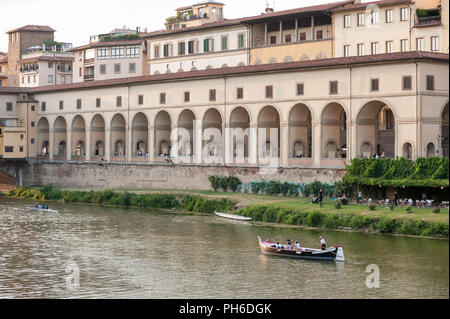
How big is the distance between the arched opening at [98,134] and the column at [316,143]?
25704 millimetres

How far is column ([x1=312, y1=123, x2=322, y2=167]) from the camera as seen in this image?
57.2 m

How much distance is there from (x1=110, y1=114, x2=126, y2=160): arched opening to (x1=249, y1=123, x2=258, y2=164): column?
1601cm

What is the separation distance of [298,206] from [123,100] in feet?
85.5

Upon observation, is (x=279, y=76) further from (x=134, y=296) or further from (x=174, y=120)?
(x=134, y=296)

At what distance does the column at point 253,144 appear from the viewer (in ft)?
202

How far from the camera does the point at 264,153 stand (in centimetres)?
6288

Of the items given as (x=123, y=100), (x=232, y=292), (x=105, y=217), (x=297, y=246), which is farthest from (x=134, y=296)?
(x=123, y=100)

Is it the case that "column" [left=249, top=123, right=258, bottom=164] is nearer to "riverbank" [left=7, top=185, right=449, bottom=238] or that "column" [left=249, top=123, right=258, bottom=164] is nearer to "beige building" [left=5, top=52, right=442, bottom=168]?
"beige building" [left=5, top=52, right=442, bottom=168]

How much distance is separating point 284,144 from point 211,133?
875 cm

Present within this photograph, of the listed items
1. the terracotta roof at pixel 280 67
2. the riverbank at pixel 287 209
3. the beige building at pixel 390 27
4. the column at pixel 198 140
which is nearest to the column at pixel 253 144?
the riverbank at pixel 287 209

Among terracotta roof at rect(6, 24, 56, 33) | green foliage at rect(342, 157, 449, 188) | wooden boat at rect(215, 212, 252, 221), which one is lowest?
wooden boat at rect(215, 212, 252, 221)

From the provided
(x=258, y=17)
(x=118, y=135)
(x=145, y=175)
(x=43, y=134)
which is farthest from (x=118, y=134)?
(x=258, y=17)

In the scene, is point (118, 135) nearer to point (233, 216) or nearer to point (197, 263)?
point (233, 216)

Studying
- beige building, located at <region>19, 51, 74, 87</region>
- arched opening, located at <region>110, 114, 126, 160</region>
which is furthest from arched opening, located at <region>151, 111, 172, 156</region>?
beige building, located at <region>19, 51, 74, 87</region>
